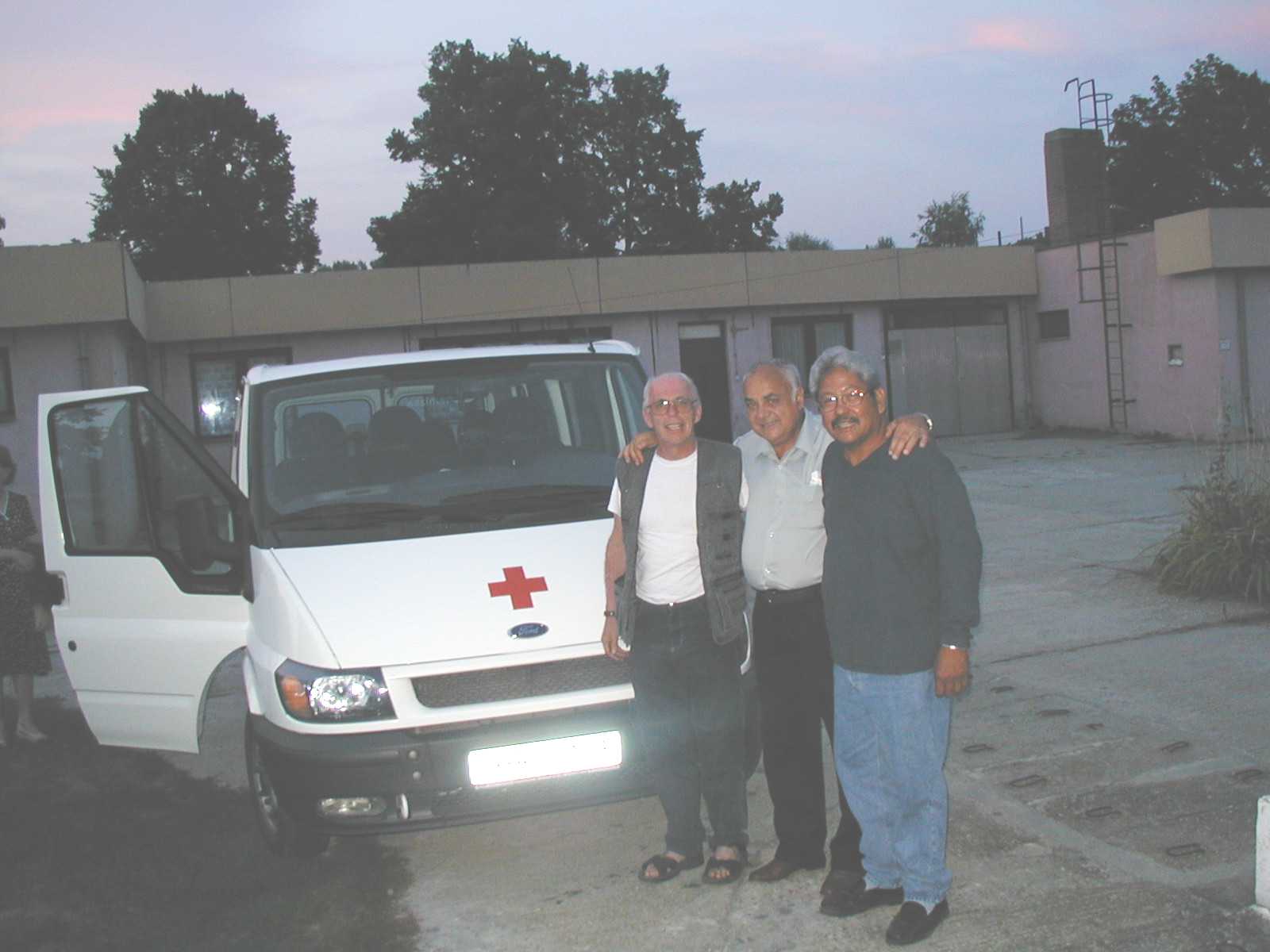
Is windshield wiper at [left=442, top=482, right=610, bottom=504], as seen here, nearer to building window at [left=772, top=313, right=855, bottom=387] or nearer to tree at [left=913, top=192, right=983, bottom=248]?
building window at [left=772, top=313, right=855, bottom=387]

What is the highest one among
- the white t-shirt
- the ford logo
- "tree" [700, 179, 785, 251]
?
"tree" [700, 179, 785, 251]

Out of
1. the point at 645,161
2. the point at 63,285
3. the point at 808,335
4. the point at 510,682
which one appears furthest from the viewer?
the point at 645,161

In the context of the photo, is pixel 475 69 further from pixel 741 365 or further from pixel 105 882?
pixel 105 882

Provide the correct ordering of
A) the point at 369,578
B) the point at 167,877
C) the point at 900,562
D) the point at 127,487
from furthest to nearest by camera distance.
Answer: the point at 127,487
the point at 167,877
the point at 369,578
the point at 900,562

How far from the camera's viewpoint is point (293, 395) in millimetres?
5539

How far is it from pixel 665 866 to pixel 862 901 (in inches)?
28.3

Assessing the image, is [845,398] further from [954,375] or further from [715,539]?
[954,375]

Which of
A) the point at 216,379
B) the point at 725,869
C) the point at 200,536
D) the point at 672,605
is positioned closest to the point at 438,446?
the point at 200,536

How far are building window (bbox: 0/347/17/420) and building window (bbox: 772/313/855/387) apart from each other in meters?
13.9

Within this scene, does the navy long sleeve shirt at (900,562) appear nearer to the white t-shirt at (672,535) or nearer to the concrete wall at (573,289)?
the white t-shirt at (672,535)

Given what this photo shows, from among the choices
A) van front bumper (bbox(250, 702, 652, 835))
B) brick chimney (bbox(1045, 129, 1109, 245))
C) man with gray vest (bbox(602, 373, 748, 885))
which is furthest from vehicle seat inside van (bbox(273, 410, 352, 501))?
brick chimney (bbox(1045, 129, 1109, 245))

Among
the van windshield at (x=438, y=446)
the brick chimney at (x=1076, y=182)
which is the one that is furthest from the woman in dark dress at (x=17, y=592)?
the brick chimney at (x=1076, y=182)

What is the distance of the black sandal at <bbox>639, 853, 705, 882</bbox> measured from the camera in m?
4.48

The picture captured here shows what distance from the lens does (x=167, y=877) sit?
4.98m
